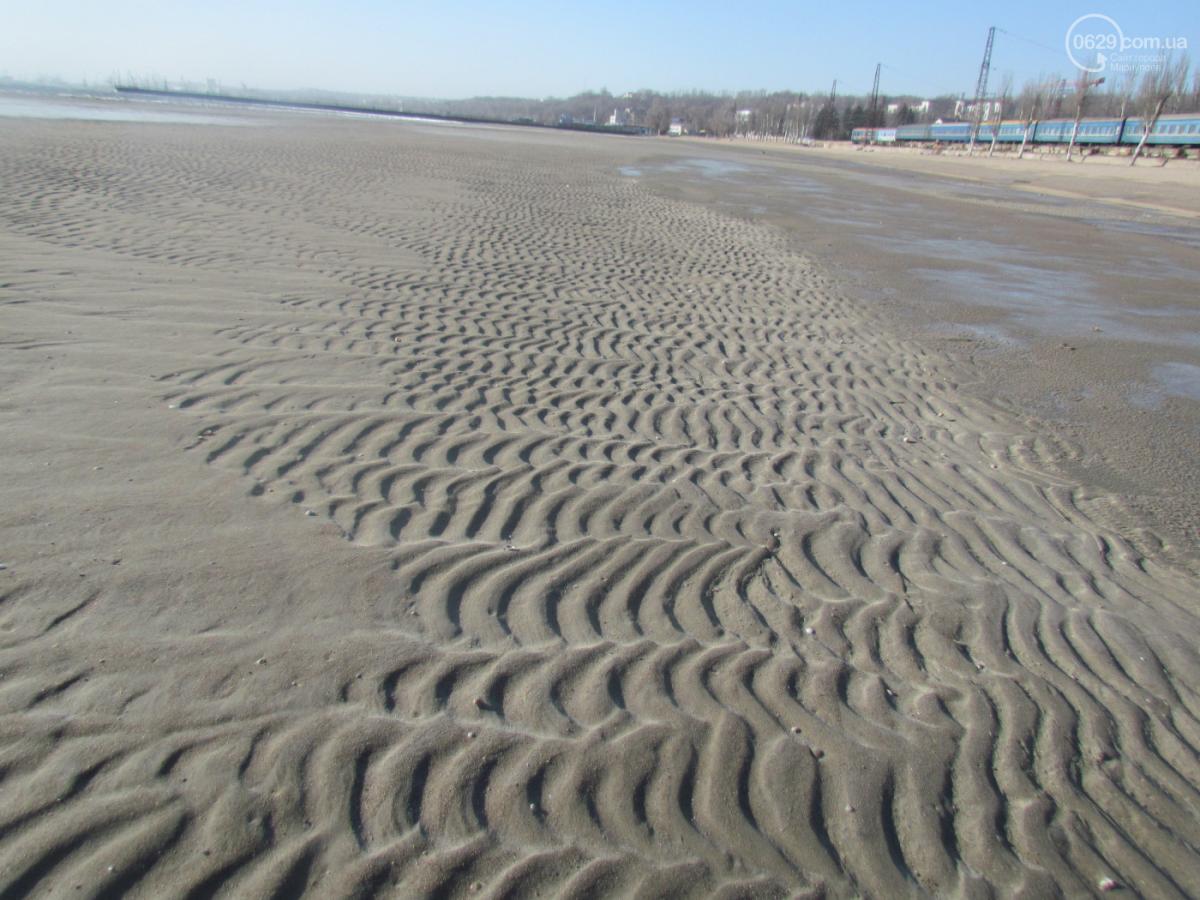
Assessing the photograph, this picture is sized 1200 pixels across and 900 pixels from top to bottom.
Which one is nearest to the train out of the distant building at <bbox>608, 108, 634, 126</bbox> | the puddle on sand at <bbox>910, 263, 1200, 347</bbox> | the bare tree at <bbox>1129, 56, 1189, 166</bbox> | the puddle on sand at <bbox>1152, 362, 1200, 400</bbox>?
the bare tree at <bbox>1129, 56, 1189, 166</bbox>

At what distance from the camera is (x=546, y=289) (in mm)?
9000

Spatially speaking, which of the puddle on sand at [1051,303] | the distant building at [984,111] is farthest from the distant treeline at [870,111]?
the puddle on sand at [1051,303]

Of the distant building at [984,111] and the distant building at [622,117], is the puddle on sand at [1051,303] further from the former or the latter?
the distant building at [622,117]

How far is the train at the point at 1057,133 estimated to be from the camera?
48.7m

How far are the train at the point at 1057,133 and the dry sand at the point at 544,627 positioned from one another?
57960 mm

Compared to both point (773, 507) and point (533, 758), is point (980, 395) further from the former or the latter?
point (533, 758)

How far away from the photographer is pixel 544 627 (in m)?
3.25

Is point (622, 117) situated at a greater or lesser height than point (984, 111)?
greater

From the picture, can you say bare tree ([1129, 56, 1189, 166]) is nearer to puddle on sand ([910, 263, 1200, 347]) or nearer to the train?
the train

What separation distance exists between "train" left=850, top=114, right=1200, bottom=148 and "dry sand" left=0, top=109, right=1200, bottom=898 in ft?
190

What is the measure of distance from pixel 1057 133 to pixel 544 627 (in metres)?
77.2

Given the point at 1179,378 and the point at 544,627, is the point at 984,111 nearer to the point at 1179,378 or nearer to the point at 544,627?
the point at 1179,378

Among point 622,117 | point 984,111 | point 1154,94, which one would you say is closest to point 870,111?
point 984,111

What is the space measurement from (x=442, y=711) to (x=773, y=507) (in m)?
2.46
